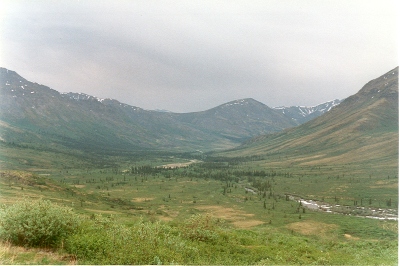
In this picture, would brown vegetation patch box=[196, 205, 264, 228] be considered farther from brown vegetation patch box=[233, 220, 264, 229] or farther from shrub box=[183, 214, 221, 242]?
shrub box=[183, 214, 221, 242]

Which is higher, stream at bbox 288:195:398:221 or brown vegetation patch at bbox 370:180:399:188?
brown vegetation patch at bbox 370:180:399:188

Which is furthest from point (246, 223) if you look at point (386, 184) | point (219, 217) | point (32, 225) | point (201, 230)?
point (386, 184)

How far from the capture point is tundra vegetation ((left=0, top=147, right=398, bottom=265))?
2170 centimetres

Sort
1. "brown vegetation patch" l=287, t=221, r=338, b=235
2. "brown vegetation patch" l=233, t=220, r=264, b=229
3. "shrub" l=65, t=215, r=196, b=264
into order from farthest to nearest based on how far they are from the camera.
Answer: "brown vegetation patch" l=233, t=220, r=264, b=229 → "brown vegetation patch" l=287, t=221, r=338, b=235 → "shrub" l=65, t=215, r=196, b=264

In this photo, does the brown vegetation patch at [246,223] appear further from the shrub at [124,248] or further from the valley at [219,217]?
the shrub at [124,248]

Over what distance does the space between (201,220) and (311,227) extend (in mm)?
53862

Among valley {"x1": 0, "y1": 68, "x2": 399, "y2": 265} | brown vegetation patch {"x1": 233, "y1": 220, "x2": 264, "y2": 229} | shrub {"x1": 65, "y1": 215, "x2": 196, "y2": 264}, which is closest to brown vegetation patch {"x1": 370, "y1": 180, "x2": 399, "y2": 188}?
valley {"x1": 0, "y1": 68, "x2": 399, "y2": 265}

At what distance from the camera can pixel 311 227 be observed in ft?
247

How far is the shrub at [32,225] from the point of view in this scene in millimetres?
21359

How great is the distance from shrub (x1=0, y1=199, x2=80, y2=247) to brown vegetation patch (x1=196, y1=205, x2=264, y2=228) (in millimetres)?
55236

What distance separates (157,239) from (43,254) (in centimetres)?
938

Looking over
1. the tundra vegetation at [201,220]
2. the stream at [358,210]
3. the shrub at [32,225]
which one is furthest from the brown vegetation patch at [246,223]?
the shrub at [32,225]

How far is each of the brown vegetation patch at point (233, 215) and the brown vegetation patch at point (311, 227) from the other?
1057cm

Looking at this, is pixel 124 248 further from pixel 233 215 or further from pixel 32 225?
pixel 233 215
